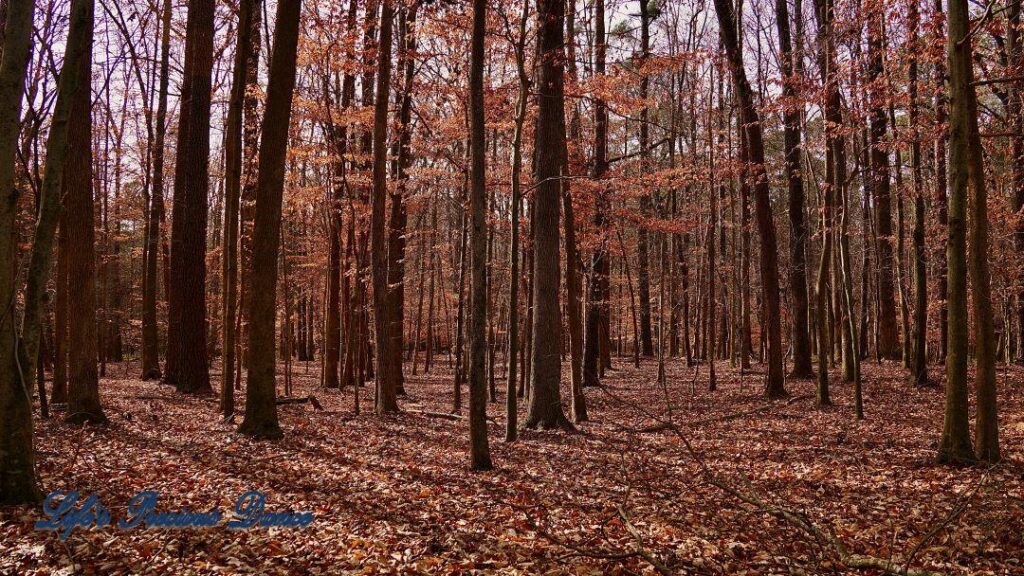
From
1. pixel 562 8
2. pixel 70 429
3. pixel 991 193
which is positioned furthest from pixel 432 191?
pixel 991 193

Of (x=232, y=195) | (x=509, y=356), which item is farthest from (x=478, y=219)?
(x=232, y=195)

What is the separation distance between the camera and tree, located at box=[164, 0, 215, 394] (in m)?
12.0

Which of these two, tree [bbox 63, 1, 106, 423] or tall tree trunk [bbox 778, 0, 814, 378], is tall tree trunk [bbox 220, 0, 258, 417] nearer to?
tree [bbox 63, 1, 106, 423]

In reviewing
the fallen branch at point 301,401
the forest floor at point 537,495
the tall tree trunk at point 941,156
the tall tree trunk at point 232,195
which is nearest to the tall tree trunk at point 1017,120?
the tall tree trunk at point 941,156

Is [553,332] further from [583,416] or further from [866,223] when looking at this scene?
[866,223]

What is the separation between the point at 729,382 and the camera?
56.4 feet

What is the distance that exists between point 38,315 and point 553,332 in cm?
698

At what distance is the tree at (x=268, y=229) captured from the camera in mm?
7973

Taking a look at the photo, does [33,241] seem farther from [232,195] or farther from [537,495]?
[537,495]

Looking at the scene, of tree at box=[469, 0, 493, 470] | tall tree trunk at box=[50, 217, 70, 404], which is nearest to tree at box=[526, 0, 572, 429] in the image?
tree at box=[469, 0, 493, 470]

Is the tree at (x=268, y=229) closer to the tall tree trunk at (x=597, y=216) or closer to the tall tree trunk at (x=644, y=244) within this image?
the tall tree trunk at (x=597, y=216)

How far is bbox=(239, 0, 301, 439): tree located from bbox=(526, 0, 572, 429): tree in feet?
13.4

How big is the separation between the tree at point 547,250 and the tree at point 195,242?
23.6 ft

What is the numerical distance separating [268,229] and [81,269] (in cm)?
286
